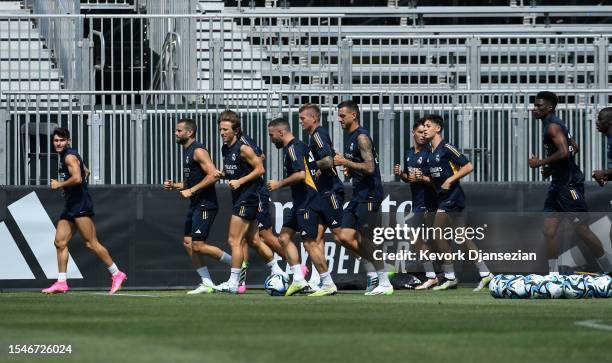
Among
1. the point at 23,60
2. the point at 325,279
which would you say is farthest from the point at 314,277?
the point at 23,60

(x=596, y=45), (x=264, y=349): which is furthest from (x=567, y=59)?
(x=264, y=349)

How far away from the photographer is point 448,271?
17344 mm

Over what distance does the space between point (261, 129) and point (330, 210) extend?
3.36 m

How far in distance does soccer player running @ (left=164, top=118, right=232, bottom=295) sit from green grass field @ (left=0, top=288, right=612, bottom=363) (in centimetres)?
205

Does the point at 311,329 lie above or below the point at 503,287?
above

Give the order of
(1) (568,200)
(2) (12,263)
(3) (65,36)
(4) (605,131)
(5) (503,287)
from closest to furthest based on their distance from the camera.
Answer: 1. (5) (503,287)
2. (1) (568,200)
3. (4) (605,131)
4. (2) (12,263)
5. (3) (65,36)

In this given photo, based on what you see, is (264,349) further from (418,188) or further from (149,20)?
(149,20)

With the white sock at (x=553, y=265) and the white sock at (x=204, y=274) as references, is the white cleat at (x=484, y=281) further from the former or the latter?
the white sock at (x=204, y=274)

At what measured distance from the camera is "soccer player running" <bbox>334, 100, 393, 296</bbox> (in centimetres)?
1548

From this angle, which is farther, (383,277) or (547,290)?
(383,277)

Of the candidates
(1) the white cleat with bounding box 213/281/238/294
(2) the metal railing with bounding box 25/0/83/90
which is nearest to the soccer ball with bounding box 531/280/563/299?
(1) the white cleat with bounding box 213/281/238/294

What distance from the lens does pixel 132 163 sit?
1861 centimetres

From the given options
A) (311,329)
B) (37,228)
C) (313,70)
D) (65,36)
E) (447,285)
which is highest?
(65,36)

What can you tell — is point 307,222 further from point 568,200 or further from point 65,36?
point 65,36
